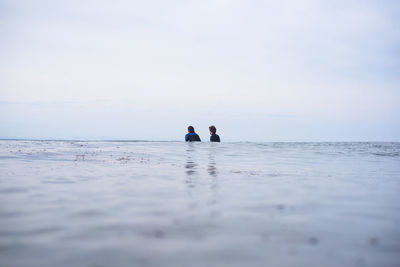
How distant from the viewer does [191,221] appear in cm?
453

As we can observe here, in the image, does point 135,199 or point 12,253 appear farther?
point 135,199

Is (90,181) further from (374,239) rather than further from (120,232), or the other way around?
(374,239)

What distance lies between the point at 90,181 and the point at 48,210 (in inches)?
116

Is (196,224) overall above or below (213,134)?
below

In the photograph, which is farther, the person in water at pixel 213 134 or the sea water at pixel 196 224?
the person in water at pixel 213 134

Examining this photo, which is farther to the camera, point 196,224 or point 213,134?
point 213,134

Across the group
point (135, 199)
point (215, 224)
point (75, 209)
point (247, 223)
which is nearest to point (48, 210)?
point (75, 209)

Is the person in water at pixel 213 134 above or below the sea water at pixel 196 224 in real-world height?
above

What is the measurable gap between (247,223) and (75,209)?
108 inches

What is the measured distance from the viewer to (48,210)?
508 centimetres

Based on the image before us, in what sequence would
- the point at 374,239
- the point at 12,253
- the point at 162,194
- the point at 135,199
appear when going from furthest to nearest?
1. the point at 162,194
2. the point at 135,199
3. the point at 374,239
4. the point at 12,253

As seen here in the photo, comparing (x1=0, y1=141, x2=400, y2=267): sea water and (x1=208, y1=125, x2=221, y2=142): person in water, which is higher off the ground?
(x1=208, y1=125, x2=221, y2=142): person in water

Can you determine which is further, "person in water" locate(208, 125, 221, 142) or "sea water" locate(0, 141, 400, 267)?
"person in water" locate(208, 125, 221, 142)

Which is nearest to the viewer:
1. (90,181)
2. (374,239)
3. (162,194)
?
(374,239)
